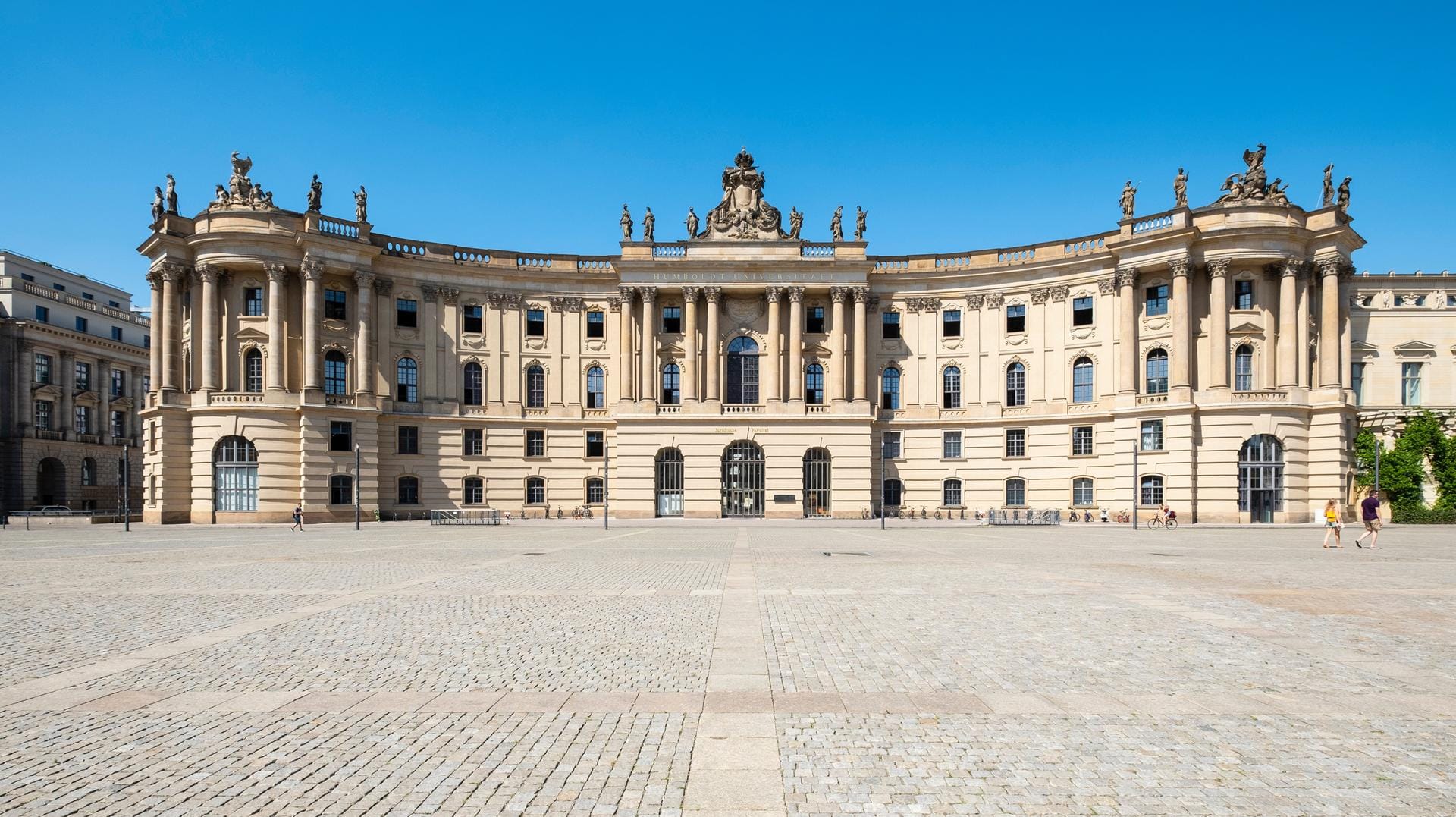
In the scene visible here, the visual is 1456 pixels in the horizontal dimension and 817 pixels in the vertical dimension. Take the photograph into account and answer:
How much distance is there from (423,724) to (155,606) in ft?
35.1

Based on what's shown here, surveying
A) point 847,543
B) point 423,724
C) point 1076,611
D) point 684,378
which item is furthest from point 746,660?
point 684,378

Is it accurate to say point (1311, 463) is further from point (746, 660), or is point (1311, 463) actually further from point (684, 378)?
point (746, 660)

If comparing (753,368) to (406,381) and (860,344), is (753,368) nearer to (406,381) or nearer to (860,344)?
(860,344)

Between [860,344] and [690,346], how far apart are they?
11.9 m

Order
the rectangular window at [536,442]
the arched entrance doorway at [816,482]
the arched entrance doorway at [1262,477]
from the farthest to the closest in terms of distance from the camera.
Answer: the rectangular window at [536,442] < the arched entrance doorway at [816,482] < the arched entrance doorway at [1262,477]

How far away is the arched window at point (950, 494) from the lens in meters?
61.8

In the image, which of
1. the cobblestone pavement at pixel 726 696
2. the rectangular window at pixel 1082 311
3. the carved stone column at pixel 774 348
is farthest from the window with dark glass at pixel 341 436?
the rectangular window at pixel 1082 311

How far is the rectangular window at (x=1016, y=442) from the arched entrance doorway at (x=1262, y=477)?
515 inches

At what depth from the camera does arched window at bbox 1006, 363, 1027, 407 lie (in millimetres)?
60875

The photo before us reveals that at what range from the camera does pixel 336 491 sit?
56.4m

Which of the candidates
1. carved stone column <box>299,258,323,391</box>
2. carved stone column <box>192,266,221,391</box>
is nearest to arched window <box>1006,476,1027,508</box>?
carved stone column <box>299,258,323,391</box>

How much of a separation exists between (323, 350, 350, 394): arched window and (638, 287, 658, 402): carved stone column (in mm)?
19816

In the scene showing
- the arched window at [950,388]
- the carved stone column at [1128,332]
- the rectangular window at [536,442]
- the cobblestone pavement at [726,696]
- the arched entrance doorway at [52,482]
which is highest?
the carved stone column at [1128,332]

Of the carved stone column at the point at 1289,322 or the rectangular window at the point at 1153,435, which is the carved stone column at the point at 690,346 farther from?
the carved stone column at the point at 1289,322
